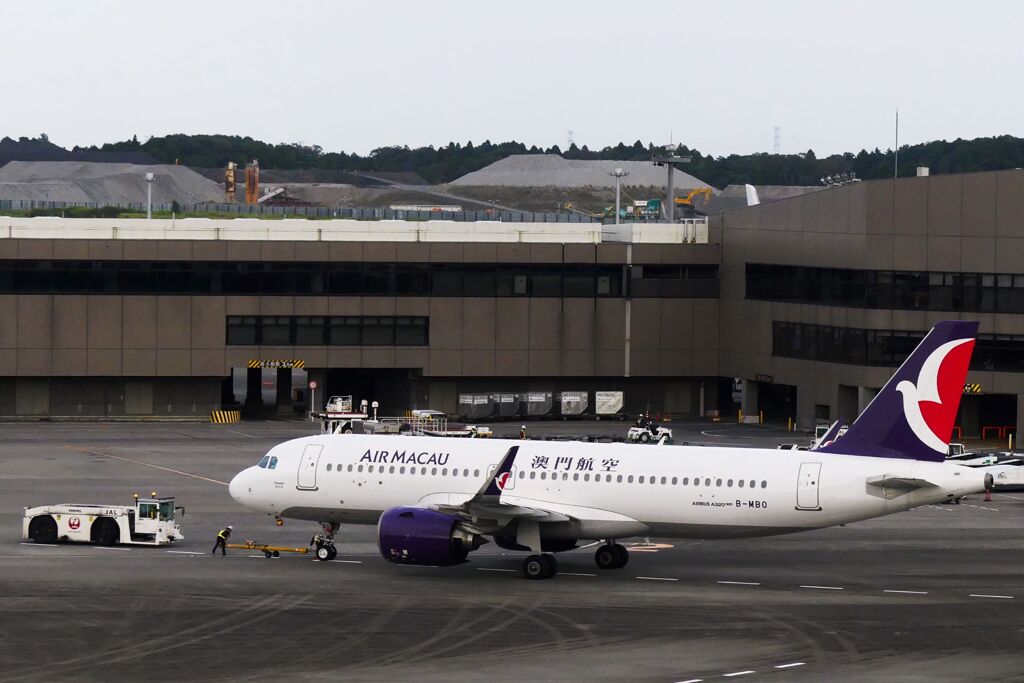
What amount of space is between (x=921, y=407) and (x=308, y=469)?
1985 cm

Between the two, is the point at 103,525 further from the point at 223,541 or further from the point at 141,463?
the point at 141,463

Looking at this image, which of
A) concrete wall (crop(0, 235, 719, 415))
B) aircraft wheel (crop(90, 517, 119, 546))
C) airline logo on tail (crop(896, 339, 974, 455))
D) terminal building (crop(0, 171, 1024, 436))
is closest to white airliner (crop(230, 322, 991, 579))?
airline logo on tail (crop(896, 339, 974, 455))

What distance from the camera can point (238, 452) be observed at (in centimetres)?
8525

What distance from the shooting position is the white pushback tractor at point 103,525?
5566cm

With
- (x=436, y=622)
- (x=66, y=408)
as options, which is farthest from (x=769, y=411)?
(x=436, y=622)

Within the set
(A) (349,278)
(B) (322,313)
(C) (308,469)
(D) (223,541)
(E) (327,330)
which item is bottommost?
(D) (223,541)

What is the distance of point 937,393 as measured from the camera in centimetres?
5012

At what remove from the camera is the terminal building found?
3777 inches

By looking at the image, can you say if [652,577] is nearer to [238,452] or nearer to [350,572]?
[350,572]

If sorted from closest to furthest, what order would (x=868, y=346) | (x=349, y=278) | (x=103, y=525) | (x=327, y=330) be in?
1. (x=103, y=525)
2. (x=868, y=346)
3. (x=349, y=278)
4. (x=327, y=330)

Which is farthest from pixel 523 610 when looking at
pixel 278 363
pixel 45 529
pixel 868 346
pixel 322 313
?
pixel 322 313

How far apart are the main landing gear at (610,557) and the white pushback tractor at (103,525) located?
1517 cm

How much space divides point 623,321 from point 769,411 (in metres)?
11.7

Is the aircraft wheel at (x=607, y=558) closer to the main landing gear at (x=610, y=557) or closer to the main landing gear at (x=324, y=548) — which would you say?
the main landing gear at (x=610, y=557)
